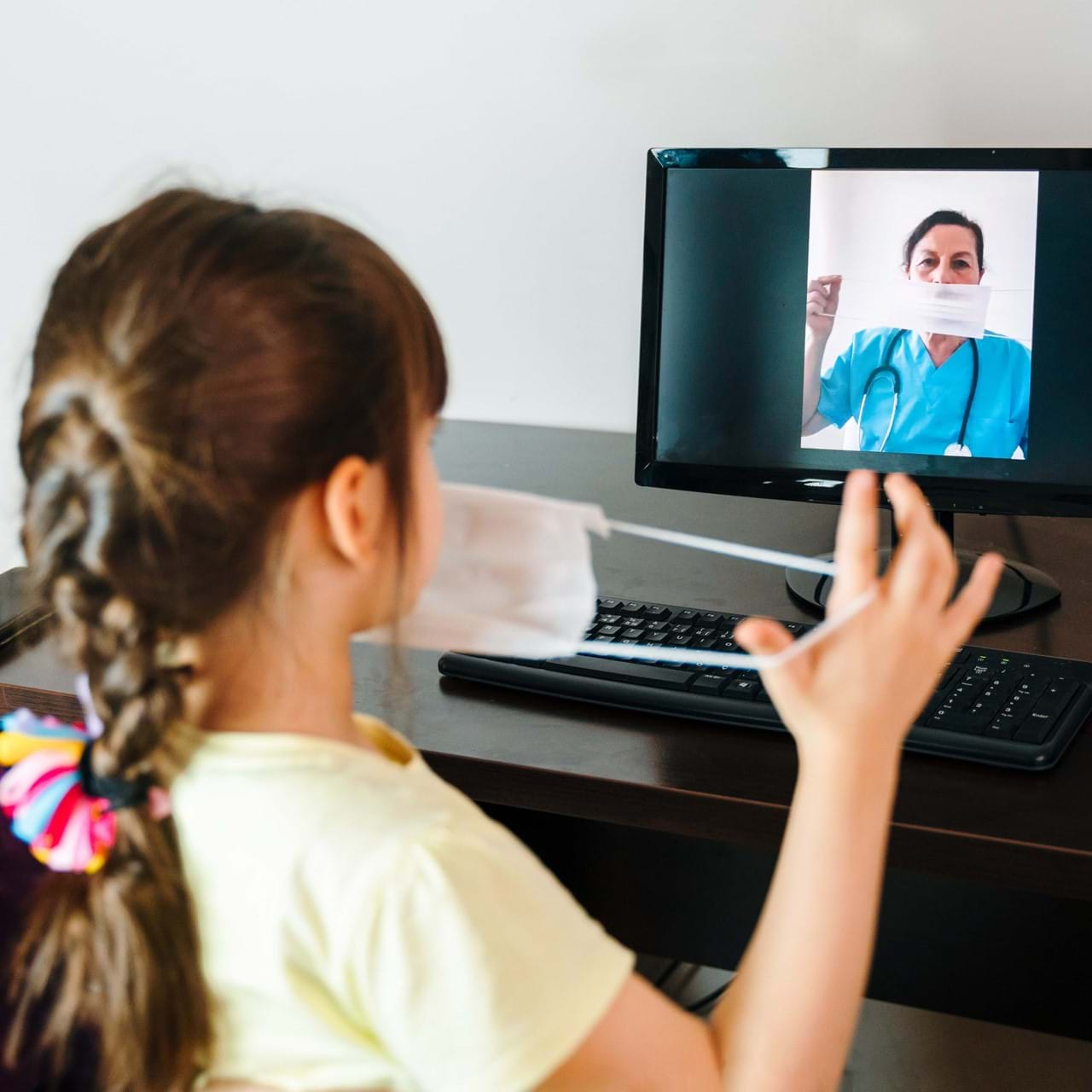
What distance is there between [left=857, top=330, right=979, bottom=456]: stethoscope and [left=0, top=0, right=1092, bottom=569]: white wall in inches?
14.1

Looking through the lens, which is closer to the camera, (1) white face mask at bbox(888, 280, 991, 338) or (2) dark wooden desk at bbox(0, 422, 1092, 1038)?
(2) dark wooden desk at bbox(0, 422, 1092, 1038)

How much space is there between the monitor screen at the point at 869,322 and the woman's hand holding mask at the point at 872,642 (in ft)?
1.58

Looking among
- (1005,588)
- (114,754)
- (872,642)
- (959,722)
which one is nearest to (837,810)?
(872,642)

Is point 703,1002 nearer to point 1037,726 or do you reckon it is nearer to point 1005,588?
point 1005,588

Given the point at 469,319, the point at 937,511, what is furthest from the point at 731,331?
the point at 469,319

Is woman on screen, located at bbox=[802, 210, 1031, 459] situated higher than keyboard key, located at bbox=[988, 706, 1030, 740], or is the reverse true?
woman on screen, located at bbox=[802, 210, 1031, 459]

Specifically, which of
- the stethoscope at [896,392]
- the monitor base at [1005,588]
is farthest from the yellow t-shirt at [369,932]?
the stethoscope at [896,392]

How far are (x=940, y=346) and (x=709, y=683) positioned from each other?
1.35 ft

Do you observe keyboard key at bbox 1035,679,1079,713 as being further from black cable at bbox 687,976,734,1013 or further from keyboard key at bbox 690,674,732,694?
black cable at bbox 687,976,734,1013

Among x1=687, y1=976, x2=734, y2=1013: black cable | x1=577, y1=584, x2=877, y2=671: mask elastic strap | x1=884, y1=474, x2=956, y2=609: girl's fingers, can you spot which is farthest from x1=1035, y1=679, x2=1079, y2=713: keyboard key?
x1=687, y1=976, x2=734, y2=1013: black cable

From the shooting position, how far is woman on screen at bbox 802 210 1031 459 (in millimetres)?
1161

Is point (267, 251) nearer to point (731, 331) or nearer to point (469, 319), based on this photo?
point (731, 331)

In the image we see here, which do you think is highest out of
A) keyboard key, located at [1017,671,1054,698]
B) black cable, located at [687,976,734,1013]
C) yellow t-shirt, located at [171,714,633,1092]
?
keyboard key, located at [1017,671,1054,698]

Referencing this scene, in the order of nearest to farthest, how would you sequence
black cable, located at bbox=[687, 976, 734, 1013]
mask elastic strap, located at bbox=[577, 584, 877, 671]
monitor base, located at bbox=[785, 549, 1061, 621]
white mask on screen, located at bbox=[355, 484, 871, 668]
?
white mask on screen, located at bbox=[355, 484, 871, 668] < mask elastic strap, located at bbox=[577, 584, 877, 671] < monitor base, located at bbox=[785, 549, 1061, 621] < black cable, located at bbox=[687, 976, 734, 1013]
